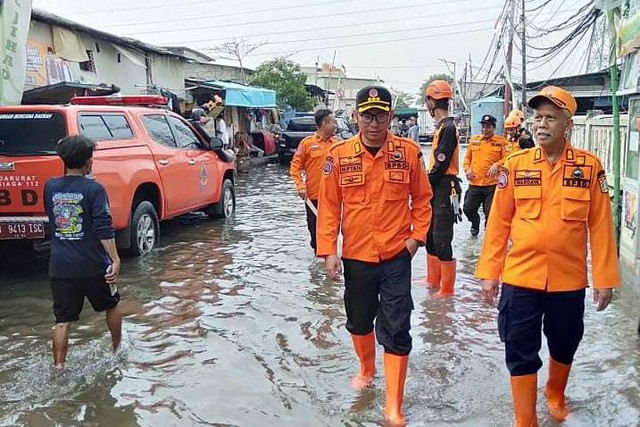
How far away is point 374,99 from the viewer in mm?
3705

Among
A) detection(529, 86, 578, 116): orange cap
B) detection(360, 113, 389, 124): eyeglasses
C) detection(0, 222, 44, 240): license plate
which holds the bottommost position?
detection(0, 222, 44, 240): license plate

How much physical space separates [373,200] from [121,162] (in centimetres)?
426

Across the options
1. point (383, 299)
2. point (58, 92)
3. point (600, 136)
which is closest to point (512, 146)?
point (600, 136)

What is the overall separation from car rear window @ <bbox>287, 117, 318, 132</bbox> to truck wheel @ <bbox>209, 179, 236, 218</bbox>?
1150cm

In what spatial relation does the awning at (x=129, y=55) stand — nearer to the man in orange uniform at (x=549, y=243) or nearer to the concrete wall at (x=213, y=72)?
the concrete wall at (x=213, y=72)

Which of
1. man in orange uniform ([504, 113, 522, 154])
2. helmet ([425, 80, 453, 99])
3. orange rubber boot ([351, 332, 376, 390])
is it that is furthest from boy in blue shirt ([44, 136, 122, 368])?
man in orange uniform ([504, 113, 522, 154])

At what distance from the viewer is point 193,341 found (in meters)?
5.11

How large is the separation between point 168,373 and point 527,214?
2636mm

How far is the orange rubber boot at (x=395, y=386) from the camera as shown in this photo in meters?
3.64

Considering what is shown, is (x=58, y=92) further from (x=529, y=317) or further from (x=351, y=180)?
(x=529, y=317)

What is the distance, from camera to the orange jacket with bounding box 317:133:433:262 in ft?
12.4

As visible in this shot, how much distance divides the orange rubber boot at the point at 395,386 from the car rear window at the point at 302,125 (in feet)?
62.3

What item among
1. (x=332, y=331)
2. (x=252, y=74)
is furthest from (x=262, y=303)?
(x=252, y=74)

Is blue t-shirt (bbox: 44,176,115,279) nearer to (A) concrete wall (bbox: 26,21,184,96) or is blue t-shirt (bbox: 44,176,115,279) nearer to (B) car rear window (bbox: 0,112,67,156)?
(B) car rear window (bbox: 0,112,67,156)
